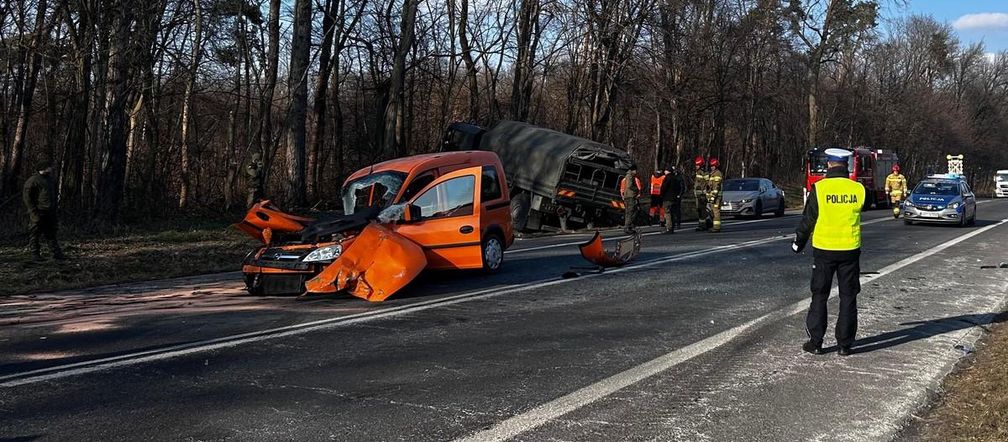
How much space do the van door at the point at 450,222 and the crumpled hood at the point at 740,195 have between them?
738 inches

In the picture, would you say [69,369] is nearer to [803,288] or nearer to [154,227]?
[803,288]

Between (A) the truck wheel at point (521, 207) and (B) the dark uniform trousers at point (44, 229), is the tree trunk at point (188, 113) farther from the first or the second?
(A) the truck wheel at point (521, 207)

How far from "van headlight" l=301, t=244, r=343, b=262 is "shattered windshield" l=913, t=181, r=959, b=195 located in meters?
20.2

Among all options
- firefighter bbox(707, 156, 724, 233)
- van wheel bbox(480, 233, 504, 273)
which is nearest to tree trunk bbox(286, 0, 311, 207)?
firefighter bbox(707, 156, 724, 233)

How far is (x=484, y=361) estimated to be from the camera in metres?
6.51

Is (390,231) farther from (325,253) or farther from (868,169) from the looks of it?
(868,169)

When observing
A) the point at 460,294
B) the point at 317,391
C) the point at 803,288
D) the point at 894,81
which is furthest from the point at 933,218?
the point at 894,81

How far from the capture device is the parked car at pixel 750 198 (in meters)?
27.9

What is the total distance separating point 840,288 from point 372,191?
692cm

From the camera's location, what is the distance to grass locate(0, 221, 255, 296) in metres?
11.6

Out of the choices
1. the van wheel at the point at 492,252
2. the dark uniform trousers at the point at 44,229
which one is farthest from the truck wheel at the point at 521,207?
the dark uniform trousers at the point at 44,229

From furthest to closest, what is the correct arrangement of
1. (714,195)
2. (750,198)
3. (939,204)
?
(750,198) < (939,204) < (714,195)

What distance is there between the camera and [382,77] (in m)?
33.0

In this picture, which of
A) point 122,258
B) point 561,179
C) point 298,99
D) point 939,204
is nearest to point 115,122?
point 298,99
